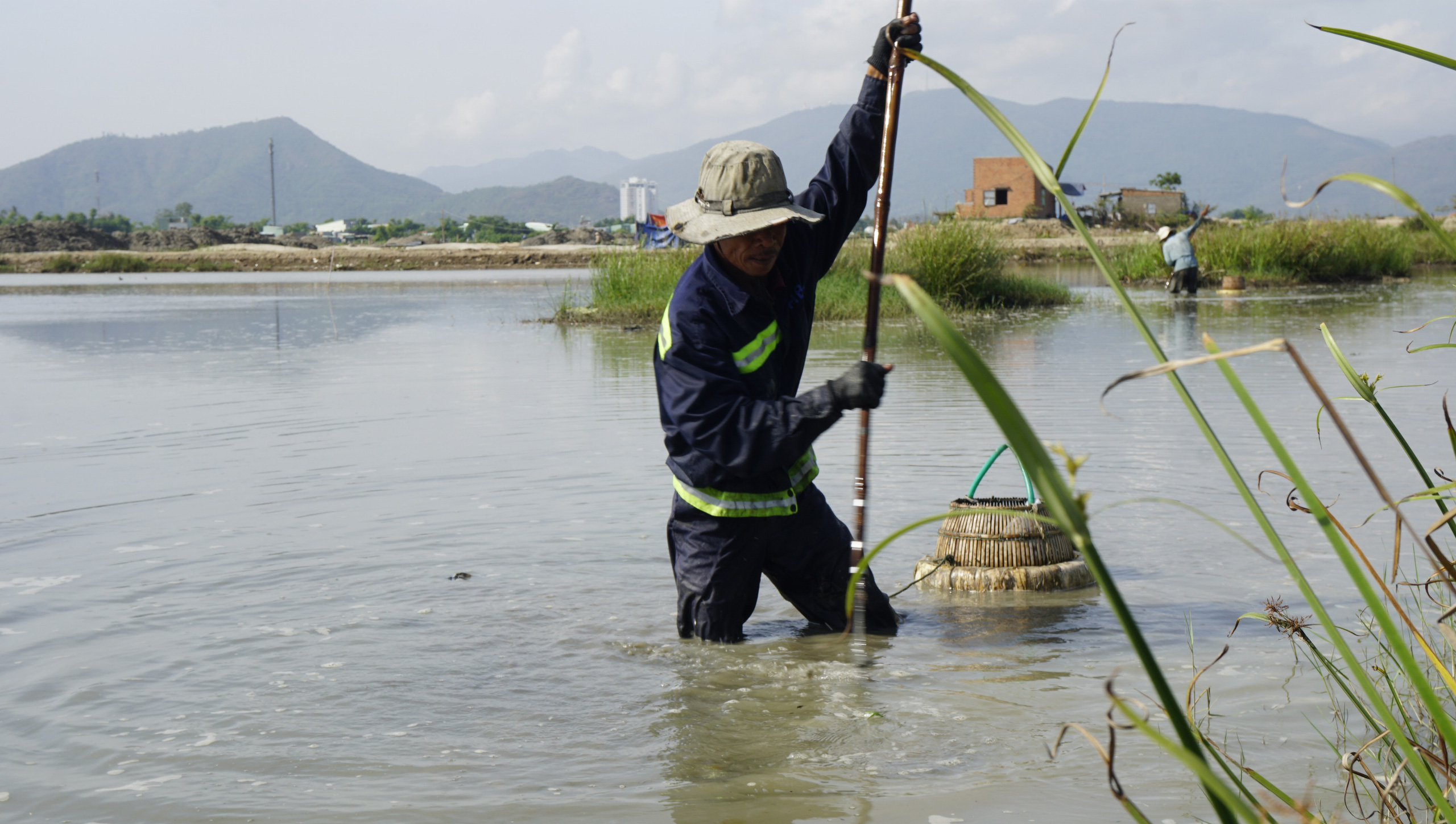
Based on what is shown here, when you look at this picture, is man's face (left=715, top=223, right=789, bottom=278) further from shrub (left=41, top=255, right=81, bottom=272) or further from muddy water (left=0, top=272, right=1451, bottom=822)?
shrub (left=41, top=255, right=81, bottom=272)

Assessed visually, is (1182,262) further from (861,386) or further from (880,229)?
(861,386)

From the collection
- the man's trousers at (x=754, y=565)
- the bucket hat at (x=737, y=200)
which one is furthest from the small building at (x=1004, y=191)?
the bucket hat at (x=737, y=200)

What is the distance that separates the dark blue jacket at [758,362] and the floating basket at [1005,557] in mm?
1059

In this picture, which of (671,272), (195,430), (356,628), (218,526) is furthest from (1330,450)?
(671,272)

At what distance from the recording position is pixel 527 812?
295 centimetres

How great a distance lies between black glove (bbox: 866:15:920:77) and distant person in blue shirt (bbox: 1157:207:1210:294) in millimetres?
18663

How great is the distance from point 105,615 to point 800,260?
10.3ft

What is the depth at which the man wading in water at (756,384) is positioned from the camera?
11.7 feet

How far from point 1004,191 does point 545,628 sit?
72.0 m

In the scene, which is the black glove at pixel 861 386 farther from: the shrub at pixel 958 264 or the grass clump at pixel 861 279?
the shrub at pixel 958 264

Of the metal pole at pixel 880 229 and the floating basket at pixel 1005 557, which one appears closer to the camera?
the metal pole at pixel 880 229

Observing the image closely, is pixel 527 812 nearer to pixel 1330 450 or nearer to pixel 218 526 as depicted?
pixel 218 526

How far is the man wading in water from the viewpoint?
356cm

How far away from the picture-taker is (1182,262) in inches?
830
